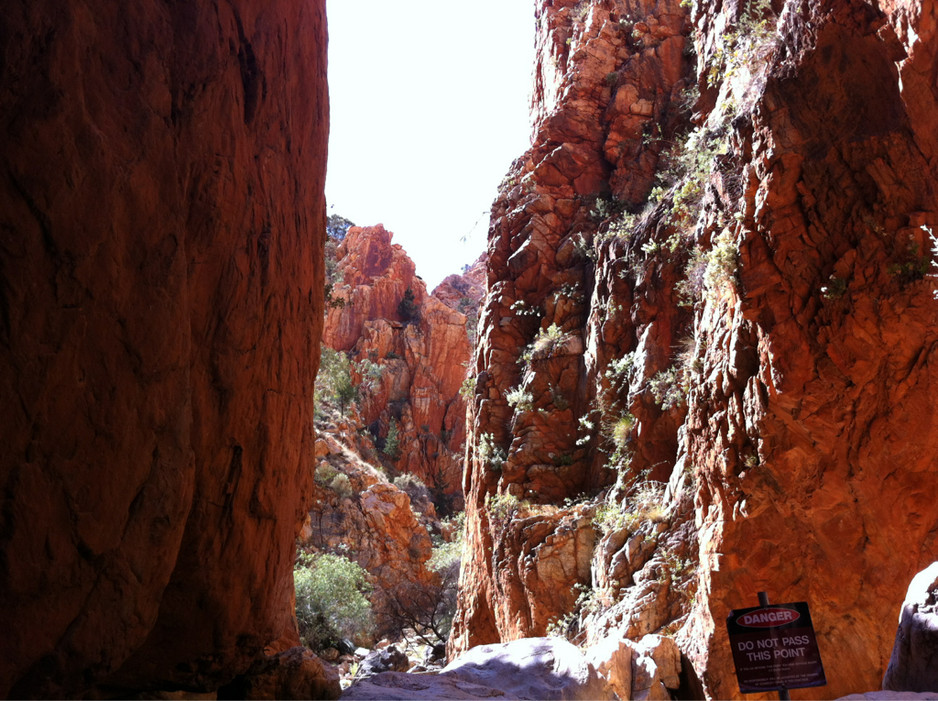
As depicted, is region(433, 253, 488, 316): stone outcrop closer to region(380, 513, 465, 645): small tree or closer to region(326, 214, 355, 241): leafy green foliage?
region(326, 214, 355, 241): leafy green foliage

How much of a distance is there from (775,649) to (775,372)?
18.3 feet

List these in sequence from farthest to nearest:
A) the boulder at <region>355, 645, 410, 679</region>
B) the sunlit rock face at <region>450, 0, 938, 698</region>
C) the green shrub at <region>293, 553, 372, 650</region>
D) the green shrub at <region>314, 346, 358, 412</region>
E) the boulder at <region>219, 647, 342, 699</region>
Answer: the green shrub at <region>314, 346, 358, 412</region>, the green shrub at <region>293, 553, 372, 650</region>, the boulder at <region>355, 645, 410, 679</region>, the sunlit rock face at <region>450, 0, 938, 698</region>, the boulder at <region>219, 647, 342, 699</region>

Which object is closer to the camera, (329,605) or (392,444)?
(329,605)

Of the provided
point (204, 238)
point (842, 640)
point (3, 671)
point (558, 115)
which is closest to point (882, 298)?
point (842, 640)

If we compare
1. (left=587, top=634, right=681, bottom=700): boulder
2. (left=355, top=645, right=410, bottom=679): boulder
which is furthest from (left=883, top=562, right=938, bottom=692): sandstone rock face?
(left=355, top=645, right=410, bottom=679): boulder

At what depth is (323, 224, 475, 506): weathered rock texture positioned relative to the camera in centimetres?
5391

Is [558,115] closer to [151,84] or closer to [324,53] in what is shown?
[324,53]

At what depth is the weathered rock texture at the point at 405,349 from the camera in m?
53.9

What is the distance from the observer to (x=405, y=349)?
194 feet

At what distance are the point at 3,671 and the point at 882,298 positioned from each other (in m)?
10.5

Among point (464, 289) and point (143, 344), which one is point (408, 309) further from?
point (143, 344)

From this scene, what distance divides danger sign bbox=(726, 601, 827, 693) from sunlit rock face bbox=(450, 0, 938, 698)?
5.06 metres

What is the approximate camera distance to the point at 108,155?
4.90m

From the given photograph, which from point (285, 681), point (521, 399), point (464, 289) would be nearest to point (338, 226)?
point (464, 289)
